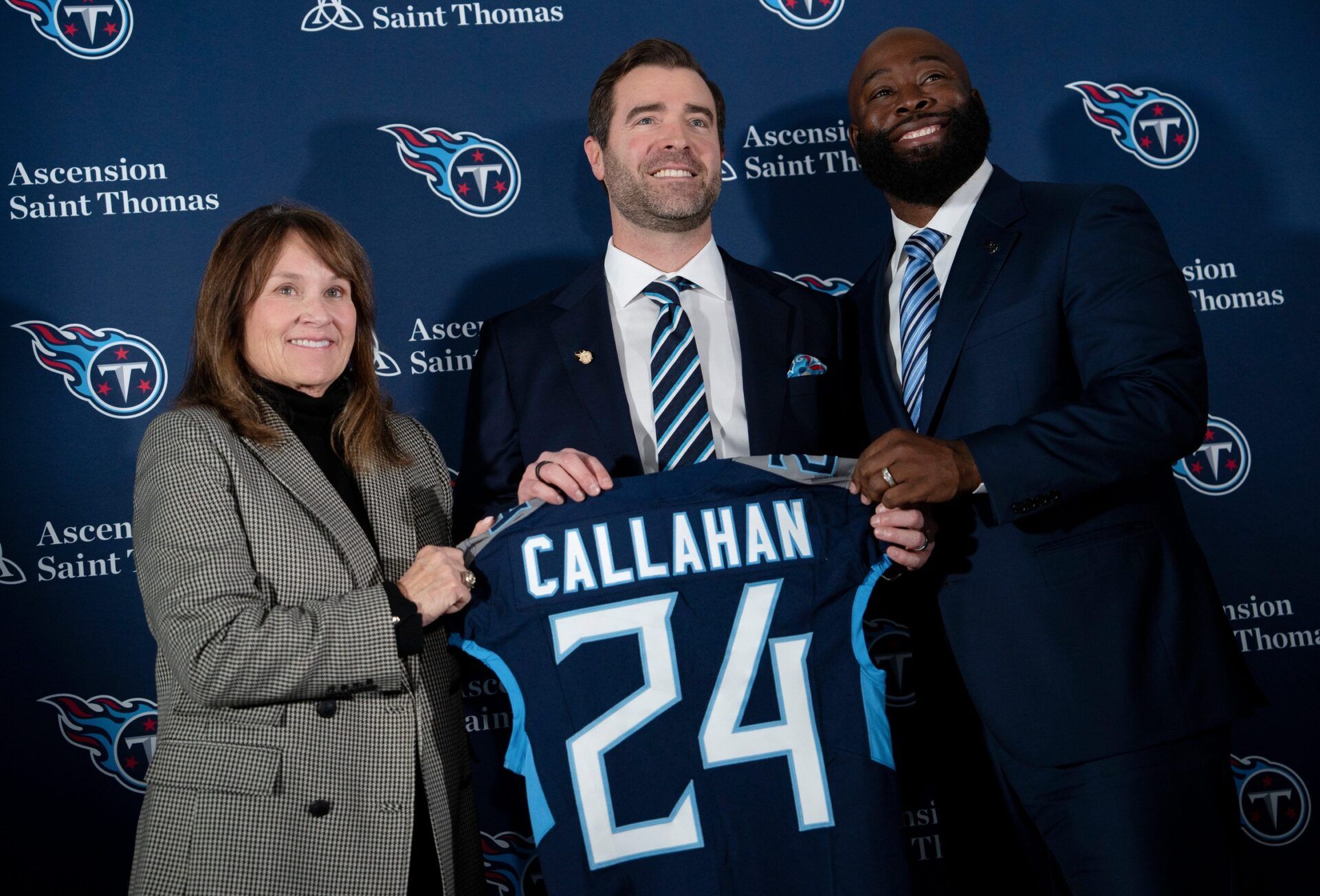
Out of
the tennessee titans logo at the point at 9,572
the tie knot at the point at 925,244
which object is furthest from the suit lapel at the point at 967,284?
the tennessee titans logo at the point at 9,572

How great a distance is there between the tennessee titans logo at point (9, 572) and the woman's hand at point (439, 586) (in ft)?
5.19

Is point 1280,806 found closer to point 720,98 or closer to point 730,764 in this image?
point 730,764

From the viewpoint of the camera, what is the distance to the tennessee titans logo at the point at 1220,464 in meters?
2.98

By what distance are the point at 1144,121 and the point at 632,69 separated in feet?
5.62

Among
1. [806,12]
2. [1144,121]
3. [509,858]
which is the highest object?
[806,12]

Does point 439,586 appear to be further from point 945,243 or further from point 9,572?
point 9,572

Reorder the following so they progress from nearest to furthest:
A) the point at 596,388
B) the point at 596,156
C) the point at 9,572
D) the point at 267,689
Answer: the point at 267,689
the point at 596,388
the point at 596,156
the point at 9,572

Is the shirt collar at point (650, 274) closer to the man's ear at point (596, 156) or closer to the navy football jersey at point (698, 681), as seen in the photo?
the man's ear at point (596, 156)

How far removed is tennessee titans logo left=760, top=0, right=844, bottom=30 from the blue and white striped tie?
49.4 inches

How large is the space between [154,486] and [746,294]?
1295mm

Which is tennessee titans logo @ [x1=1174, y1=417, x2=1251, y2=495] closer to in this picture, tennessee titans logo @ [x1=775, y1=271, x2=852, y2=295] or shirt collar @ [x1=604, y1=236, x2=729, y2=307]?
tennessee titans logo @ [x1=775, y1=271, x2=852, y2=295]

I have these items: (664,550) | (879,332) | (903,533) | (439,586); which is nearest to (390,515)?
(439,586)

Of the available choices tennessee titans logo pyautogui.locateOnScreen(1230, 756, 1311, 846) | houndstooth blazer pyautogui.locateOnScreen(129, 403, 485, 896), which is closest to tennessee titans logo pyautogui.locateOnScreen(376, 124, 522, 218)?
houndstooth blazer pyautogui.locateOnScreen(129, 403, 485, 896)

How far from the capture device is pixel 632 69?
2.36m
